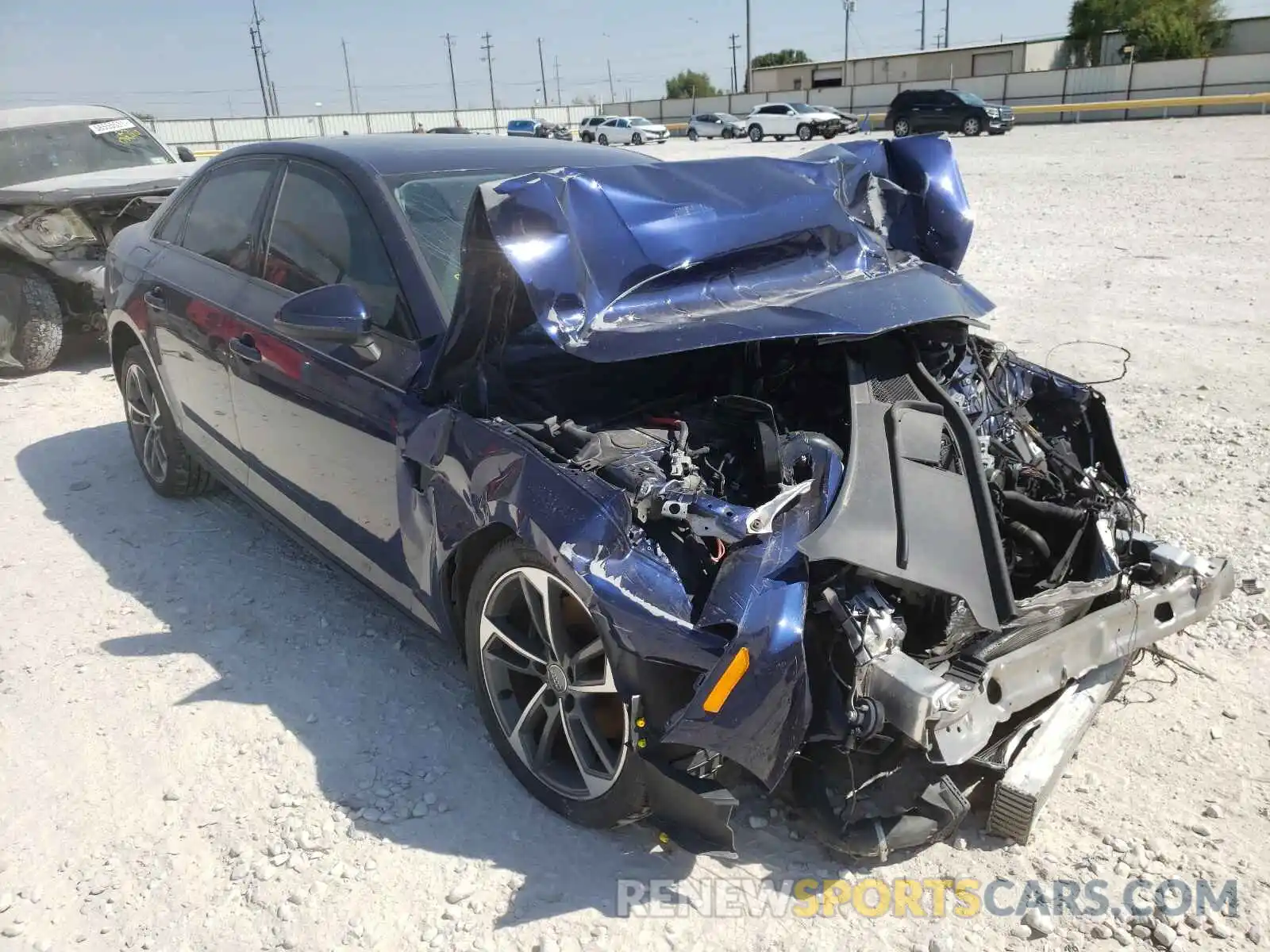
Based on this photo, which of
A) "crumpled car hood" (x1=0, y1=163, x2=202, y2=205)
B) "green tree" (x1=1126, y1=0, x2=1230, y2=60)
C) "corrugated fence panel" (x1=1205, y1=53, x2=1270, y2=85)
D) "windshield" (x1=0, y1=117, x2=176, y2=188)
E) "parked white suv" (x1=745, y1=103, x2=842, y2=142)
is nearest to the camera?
"crumpled car hood" (x1=0, y1=163, x2=202, y2=205)

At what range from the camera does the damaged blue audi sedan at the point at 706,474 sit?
231 cm

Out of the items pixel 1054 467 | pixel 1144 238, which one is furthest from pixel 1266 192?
pixel 1054 467

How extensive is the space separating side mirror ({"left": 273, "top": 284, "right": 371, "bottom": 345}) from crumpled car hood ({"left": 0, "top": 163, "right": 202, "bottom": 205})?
513cm

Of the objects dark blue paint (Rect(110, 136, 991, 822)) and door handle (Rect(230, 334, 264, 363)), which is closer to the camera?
dark blue paint (Rect(110, 136, 991, 822))

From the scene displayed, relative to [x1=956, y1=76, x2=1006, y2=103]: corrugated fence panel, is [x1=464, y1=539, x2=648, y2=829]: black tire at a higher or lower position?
lower

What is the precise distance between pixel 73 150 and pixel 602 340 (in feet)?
27.6

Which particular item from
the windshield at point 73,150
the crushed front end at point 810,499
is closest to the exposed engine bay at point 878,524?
the crushed front end at point 810,499

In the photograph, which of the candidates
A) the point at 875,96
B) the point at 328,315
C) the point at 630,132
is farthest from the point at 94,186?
the point at 875,96

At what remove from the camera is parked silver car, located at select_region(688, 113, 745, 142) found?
139ft

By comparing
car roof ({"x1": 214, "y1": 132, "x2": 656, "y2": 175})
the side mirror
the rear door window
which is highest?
car roof ({"x1": 214, "y1": 132, "x2": 656, "y2": 175})

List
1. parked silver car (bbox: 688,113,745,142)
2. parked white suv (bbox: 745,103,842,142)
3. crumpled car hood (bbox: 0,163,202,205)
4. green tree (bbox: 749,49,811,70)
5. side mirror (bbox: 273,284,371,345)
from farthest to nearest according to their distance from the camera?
green tree (bbox: 749,49,811,70), parked silver car (bbox: 688,113,745,142), parked white suv (bbox: 745,103,842,142), crumpled car hood (bbox: 0,163,202,205), side mirror (bbox: 273,284,371,345)

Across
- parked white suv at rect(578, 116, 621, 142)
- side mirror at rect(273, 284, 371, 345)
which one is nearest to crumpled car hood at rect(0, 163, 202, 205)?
side mirror at rect(273, 284, 371, 345)

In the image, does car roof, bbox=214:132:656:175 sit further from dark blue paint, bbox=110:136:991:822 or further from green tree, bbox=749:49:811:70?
green tree, bbox=749:49:811:70

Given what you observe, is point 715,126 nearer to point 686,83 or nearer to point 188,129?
point 188,129
